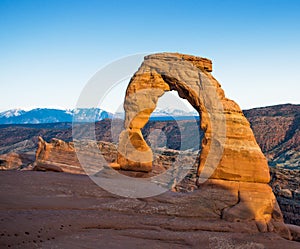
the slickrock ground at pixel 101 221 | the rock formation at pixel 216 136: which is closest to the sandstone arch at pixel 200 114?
the rock formation at pixel 216 136

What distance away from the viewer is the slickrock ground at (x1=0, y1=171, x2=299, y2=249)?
686cm

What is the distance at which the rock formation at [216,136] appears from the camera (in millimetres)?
12016

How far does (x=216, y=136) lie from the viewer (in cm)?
1319

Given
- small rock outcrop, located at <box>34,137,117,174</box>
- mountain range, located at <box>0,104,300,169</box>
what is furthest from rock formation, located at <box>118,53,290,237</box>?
mountain range, located at <box>0,104,300,169</box>

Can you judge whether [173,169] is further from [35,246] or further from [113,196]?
[35,246]

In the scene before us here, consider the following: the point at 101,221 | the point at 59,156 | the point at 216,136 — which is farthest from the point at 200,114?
the point at 59,156

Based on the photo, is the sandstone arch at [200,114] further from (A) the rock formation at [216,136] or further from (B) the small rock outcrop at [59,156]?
(B) the small rock outcrop at [59,156]

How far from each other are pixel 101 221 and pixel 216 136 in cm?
655

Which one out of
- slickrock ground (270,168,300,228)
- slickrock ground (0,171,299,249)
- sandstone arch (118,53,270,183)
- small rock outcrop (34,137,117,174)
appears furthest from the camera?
small rock outcrop (34,137,117,174)

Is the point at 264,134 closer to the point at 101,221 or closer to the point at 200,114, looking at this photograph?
the point at 200,114

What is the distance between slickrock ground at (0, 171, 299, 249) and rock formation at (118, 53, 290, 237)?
103 centimetres

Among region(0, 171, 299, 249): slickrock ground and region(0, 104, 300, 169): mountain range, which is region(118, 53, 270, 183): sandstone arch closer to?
region(0, 171, 299, 249): slickrock ground

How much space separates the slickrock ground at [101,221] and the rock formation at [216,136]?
103cm

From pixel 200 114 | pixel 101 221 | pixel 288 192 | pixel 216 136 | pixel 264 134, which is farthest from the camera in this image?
pixel 264 134
